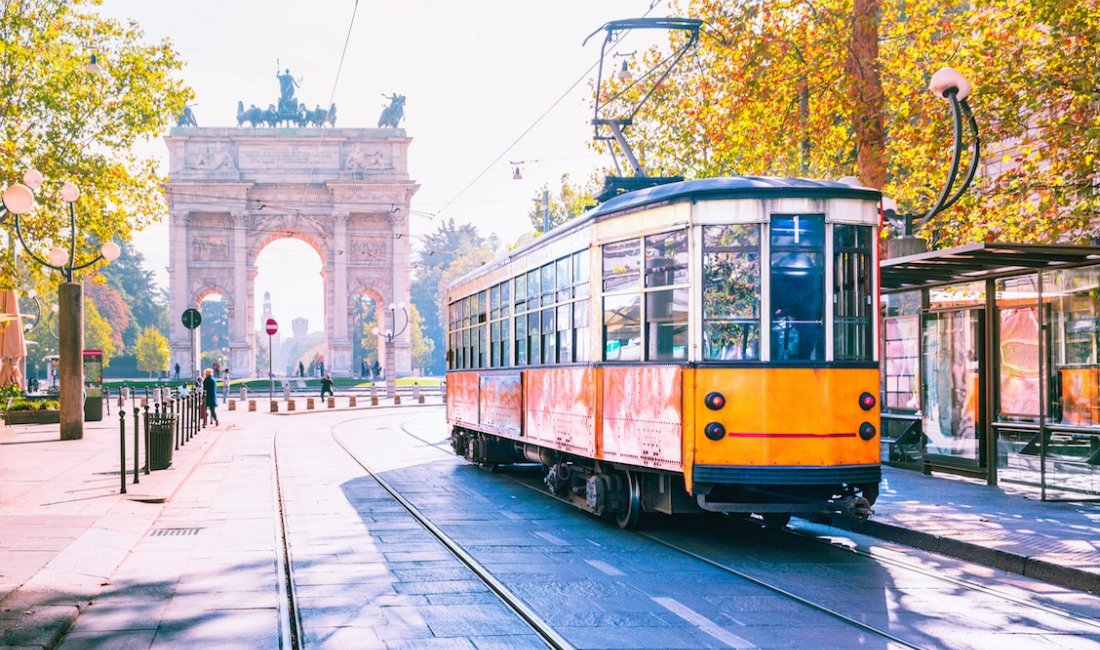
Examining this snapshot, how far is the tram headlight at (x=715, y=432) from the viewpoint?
10125 mm

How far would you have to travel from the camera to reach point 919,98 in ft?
66.8

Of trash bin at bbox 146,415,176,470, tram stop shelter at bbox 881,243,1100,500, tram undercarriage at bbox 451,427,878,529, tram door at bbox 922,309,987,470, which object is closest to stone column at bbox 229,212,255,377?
trash bin at bbox 146,415,176,470

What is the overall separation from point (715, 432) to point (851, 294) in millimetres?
1623

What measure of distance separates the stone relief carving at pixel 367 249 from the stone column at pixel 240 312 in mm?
7039

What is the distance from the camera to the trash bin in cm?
1767

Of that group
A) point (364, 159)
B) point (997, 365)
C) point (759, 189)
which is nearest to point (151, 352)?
point (364, 159)

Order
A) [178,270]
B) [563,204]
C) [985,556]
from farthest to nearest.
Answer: [178,270] → [563,204] → [985,556]

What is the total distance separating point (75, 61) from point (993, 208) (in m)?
20.8

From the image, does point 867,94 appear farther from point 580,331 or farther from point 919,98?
point 580,331

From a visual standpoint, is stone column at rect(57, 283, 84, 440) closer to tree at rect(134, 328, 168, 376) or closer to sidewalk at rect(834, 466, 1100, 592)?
sidewalk at rect(834, 466, 1100, 592)

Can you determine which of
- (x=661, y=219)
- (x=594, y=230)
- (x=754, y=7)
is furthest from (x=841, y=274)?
(x=754, y=7)

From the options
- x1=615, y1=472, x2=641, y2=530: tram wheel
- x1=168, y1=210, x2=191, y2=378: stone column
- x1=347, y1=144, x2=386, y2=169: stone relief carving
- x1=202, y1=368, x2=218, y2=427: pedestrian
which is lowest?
x1=615, y1=472, x2=641, y2=530: tram wheel

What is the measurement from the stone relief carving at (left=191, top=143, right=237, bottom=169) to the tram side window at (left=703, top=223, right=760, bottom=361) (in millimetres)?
73686

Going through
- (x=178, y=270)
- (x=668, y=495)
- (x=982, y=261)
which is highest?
(x=178, y=270)
